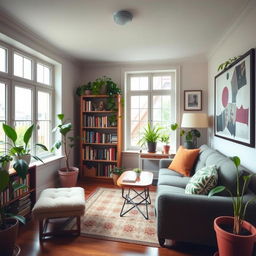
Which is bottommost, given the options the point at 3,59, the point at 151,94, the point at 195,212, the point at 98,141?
the point at 195,212

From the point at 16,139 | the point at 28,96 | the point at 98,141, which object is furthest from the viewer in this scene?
the point at 98,141

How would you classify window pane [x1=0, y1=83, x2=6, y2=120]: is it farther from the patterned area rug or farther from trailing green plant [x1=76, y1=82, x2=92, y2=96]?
the patterned area rug

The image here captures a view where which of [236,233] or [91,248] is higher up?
[236,233]

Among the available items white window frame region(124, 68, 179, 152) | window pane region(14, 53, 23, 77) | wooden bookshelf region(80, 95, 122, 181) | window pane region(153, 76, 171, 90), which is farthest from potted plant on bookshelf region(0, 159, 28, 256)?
window pane region(153, 76, 171, 90)

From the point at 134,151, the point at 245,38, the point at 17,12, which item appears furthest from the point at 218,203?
the point at 17,12

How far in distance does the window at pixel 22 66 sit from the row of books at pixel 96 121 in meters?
1.43

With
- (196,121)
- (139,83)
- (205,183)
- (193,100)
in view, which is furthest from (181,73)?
(205,183)

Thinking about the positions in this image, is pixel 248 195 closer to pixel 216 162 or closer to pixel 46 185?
pixel 216 162

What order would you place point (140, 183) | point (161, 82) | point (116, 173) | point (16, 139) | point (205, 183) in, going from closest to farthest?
point (205, 183) < point (16, 139) < point (140, 183) < point (116, 173) < point (161, 82)

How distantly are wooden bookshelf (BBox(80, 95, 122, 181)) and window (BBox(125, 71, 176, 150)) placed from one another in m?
0.39

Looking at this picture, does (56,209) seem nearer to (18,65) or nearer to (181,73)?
(18,65)

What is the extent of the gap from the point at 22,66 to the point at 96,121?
1.72 metres

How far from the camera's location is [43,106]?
11.3 ft

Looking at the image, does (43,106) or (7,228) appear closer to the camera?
(7,228)
